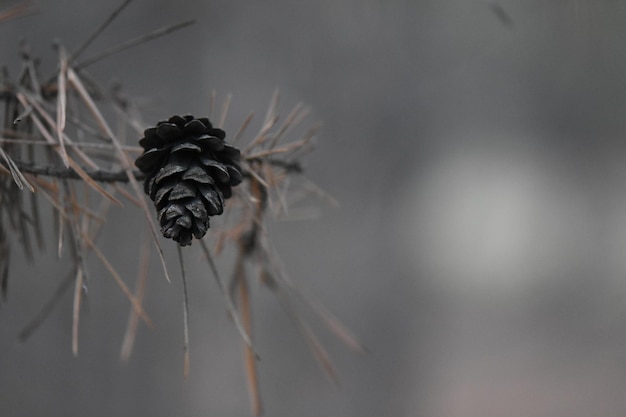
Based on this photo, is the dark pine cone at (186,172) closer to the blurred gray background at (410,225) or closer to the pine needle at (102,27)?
the pine needle at (102,27)

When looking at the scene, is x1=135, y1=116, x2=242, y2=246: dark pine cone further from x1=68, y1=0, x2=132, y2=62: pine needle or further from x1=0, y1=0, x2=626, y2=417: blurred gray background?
x1=0, y1=0, x2=626, y2=417: blurred gray background

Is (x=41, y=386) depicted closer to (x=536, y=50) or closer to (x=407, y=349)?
(x=407, y=349)

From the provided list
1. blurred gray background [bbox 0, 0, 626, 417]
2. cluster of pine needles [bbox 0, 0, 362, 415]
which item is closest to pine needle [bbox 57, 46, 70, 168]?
cluster of pine needles [bbox 0, 0, 362, 415]

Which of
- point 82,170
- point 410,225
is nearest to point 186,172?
point 82,170

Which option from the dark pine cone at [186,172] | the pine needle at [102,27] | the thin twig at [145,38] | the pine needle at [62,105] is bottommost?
the dark pine cone at [186,172]

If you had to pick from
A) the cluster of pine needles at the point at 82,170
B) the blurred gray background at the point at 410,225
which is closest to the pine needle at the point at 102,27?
the cluster of pine needles at the point at 82,170
